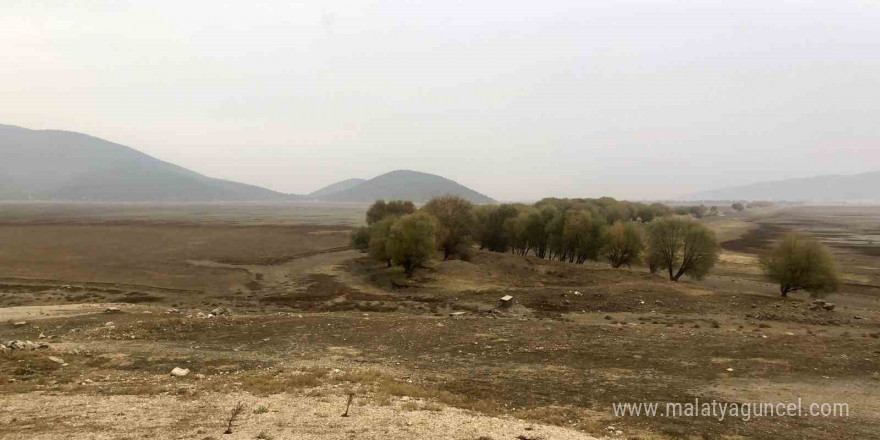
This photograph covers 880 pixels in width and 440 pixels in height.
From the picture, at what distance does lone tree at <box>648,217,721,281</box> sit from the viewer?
4878cm

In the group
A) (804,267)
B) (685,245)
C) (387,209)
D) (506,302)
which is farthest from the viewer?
(387,209)

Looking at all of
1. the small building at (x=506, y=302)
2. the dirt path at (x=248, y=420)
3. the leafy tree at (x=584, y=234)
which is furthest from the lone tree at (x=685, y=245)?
the dirt path at (x=248, y=420)

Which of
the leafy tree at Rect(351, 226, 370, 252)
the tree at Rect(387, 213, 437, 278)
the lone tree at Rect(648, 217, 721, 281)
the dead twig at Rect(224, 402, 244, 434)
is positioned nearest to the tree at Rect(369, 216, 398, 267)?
the tree at Rect(387, 213, 437, 278)

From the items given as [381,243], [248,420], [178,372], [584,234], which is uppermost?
[584,234]

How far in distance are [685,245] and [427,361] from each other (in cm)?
4249

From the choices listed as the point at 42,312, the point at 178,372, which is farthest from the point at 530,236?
the point at 42,312

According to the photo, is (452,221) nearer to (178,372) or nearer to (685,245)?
(685,245)

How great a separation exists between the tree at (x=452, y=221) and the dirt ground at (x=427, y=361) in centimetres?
1449

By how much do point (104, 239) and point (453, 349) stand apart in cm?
9329

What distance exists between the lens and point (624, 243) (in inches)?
2234

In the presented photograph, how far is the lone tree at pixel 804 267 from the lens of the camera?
1545 inches

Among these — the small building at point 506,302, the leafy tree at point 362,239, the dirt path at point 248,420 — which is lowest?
the small building at point 506,302

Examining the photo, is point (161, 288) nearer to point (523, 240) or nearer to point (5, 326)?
point (5, 326)

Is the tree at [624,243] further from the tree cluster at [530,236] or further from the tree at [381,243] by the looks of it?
the tree at [381,243]
